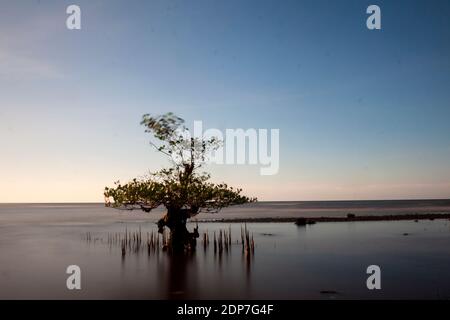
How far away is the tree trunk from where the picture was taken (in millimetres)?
36656

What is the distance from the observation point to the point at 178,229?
121ft

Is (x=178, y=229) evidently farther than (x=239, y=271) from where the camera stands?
Yes

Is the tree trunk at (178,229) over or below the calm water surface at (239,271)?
over

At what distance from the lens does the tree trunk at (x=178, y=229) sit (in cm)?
3666

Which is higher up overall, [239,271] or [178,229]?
[178,229]

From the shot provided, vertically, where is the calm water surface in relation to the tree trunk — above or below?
below

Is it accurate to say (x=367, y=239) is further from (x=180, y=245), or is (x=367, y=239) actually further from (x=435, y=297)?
(x=435, y=297)

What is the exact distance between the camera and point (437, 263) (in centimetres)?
3284

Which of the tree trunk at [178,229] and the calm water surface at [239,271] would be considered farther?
the tree trunk at [178,229]

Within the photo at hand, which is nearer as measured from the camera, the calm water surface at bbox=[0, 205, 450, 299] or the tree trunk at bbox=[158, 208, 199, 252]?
the calm water surface at bbox=[0, 205, 450, 299]
